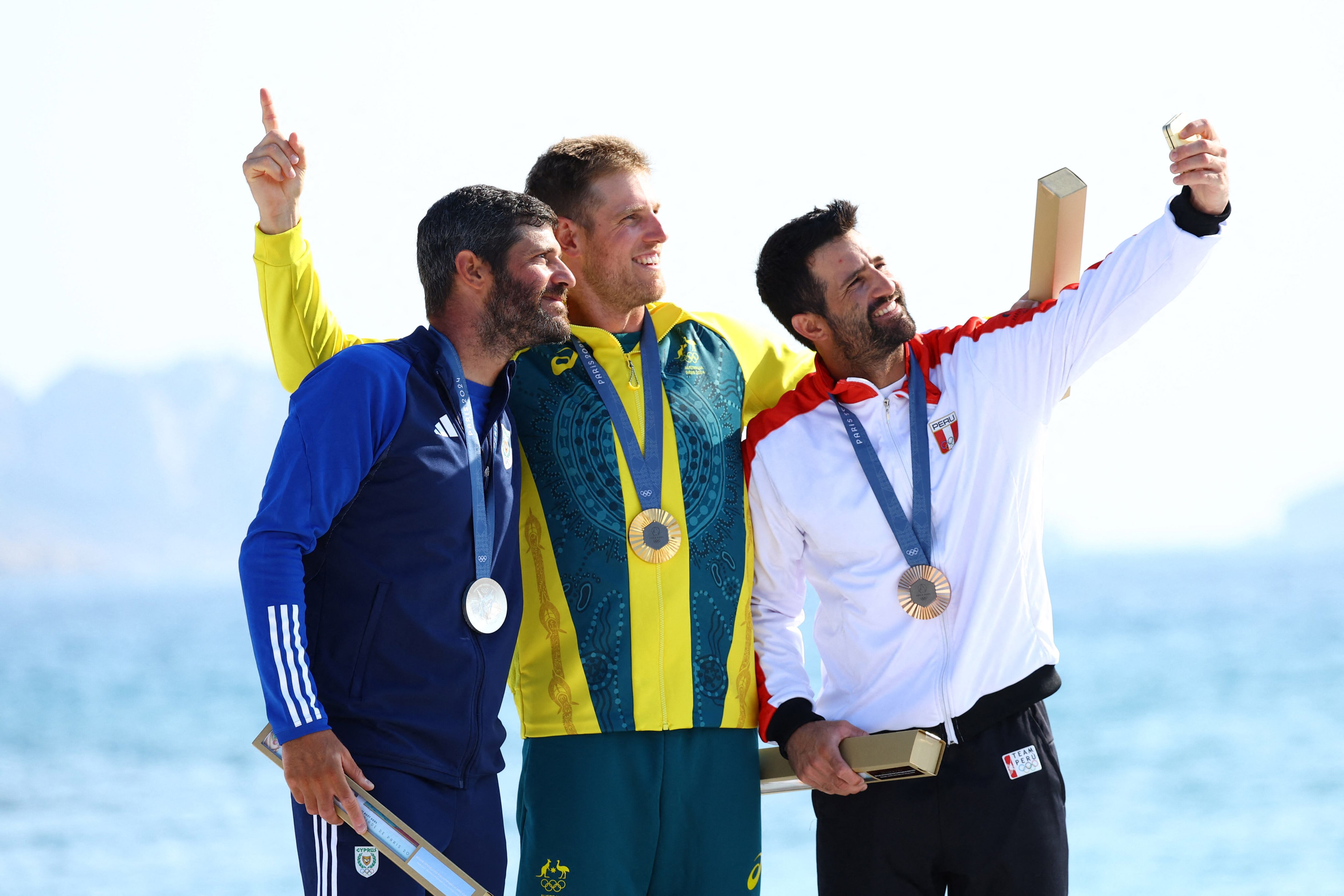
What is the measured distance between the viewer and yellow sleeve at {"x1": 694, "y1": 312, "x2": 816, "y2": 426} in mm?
3783

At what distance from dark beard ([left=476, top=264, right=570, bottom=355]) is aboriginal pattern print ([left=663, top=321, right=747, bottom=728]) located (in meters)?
0.47

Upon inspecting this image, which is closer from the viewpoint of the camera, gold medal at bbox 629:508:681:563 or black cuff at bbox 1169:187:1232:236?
black cuff at bbox 1169:187:1232:236

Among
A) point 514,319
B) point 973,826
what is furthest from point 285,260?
point 973,826

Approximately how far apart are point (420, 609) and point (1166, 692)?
24.5m

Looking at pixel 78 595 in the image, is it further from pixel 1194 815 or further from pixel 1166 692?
pixel 1194 815

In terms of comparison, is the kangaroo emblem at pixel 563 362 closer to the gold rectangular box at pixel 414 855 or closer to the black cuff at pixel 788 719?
the black cuff at pixel 788 719

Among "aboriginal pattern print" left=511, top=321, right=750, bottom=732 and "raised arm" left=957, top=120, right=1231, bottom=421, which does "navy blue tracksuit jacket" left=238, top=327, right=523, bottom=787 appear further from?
"raised arm" left=957, top=120, right=1231, bottom=421

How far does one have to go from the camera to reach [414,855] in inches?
105

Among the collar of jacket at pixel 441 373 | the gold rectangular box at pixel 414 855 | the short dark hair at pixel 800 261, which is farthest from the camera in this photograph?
the short dark hair at pixel 800 261

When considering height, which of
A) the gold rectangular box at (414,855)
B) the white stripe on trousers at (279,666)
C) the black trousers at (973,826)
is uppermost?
the white stripe on trousers at (279,666)

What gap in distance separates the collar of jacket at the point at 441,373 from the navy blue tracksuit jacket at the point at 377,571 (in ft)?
0.11

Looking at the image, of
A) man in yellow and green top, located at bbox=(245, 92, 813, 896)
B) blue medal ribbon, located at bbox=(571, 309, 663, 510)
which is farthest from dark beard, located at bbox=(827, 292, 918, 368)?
blue medal ribbon, located at bbox=(571, 309, 663, 510)

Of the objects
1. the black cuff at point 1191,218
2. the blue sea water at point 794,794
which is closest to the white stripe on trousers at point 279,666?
the black cuff at point 1191,218

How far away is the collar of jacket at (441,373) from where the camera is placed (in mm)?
3102
